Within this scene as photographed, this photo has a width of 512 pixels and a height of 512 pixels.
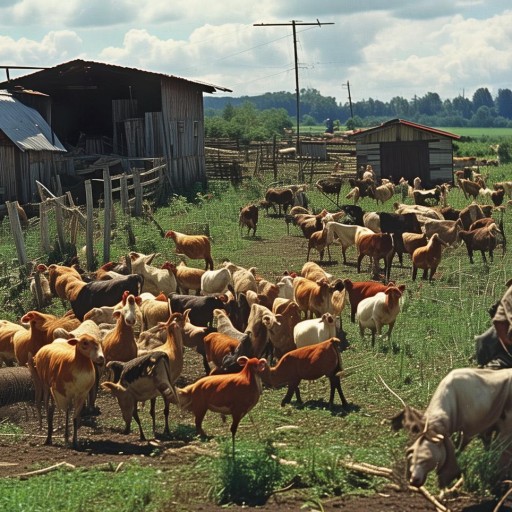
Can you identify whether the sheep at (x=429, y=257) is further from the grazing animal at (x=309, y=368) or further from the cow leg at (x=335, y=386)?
the cow leg at (x=335, y=386)

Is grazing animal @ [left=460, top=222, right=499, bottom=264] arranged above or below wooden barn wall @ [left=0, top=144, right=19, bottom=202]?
below

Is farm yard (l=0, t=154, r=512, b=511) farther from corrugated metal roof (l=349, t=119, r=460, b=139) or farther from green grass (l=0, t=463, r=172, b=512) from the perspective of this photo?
corrugated metal roof (l=349, t=119, r=460, b=139)

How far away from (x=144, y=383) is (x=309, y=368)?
2089 mm

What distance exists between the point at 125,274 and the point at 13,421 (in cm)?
614

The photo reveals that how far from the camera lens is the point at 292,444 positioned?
35.5 feet

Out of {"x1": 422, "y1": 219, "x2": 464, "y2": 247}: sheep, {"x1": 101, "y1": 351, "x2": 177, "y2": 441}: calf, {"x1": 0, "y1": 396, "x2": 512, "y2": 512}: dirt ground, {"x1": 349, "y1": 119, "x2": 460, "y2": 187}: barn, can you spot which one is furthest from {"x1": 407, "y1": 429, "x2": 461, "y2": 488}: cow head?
{"x1": 349, "y1": 119, "x2": 460, "y2": 187}: barn

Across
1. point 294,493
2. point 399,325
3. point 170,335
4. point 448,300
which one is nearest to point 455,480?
point 294,493

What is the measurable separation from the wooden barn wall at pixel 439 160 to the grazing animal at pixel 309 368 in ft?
102

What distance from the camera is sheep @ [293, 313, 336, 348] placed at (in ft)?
45.1

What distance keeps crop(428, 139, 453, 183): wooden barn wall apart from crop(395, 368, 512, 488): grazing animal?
1344 inches

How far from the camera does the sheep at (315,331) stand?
13.8 meters

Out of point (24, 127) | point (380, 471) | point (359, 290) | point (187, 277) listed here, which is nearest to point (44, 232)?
point (187, 277)

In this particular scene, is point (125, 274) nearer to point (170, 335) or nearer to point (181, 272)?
point (181, 272)

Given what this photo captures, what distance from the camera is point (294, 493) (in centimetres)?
915
